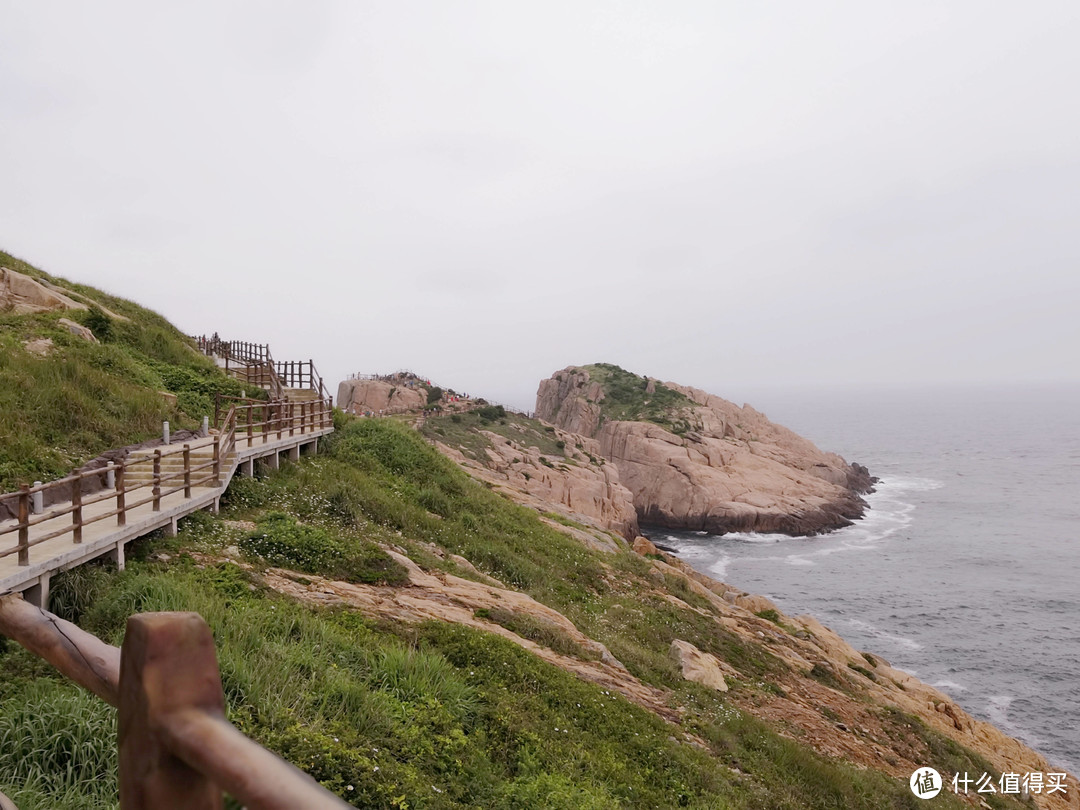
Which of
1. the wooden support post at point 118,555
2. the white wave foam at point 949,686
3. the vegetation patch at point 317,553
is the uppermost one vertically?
the wooden support post at point 118,555

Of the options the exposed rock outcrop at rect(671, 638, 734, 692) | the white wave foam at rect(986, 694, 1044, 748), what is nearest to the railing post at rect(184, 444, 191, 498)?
the exposed rock outcrop at rect(671, 638, 734, 692)

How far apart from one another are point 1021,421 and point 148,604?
815 ft

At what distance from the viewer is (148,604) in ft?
26.3

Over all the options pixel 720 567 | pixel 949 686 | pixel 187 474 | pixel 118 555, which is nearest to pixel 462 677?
pixel 118 555

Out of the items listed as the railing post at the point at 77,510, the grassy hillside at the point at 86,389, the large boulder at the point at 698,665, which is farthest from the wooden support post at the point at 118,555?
the large boulder at the point at 698,665

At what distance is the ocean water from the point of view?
89.4 feet

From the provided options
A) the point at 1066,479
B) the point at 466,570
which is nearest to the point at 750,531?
the point at 466,570

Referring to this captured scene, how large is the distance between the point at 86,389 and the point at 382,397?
1813 inches

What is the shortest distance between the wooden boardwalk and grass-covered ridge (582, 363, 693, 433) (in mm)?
58771

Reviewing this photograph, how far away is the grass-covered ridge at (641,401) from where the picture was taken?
73.8 metres

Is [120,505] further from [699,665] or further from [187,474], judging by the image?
[699,665]

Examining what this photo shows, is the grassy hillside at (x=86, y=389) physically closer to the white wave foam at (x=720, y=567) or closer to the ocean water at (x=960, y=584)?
the ocean water at (x=960, y=584)

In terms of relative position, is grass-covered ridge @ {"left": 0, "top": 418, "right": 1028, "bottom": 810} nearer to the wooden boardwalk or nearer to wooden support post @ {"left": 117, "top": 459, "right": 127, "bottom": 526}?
the wooden boardwalk

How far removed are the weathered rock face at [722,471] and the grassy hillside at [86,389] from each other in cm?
4468
